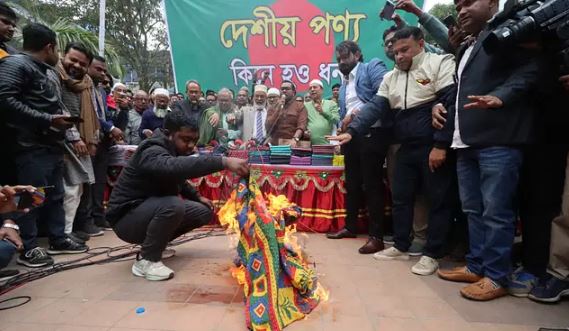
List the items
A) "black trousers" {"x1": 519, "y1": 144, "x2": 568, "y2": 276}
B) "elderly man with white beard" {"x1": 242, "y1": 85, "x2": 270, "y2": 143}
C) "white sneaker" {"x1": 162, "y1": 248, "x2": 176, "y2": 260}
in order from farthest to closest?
"elderly man with white beard" {"x1": 242, "y1": 85, "x2": 270, "y2": 143} → "white sneaker" {"x1": 162, "y1": 248, "x2": 176, "y2": 260} → "black trousers" {"x1": 519, "y1": 144, "x2": 568, "y2": 276}

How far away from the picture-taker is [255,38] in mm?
6930

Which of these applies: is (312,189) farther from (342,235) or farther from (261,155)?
(261,155)

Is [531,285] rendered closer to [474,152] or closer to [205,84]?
[474,152]

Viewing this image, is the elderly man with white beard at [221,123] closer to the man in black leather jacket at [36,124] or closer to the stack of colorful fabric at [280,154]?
the stack of colorful fabric at [280,154]

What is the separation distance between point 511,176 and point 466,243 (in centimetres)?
108

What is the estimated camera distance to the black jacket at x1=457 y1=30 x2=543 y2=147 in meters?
2.17

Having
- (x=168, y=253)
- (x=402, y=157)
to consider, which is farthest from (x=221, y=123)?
(x=402, y=157)

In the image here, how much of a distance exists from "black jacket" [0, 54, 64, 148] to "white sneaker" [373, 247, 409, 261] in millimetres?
3083

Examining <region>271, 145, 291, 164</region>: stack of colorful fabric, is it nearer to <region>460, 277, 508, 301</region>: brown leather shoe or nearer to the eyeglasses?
<region>460, 277, 508, 301</region>: brown leather shoe

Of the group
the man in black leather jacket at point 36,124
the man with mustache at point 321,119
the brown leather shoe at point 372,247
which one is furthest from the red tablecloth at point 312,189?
the man in black leather jacket at point 36,124

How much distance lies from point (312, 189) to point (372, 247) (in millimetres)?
1031

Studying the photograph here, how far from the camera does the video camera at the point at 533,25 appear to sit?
6.43 feet

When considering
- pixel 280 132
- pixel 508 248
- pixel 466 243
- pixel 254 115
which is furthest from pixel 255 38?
pixel 508 248

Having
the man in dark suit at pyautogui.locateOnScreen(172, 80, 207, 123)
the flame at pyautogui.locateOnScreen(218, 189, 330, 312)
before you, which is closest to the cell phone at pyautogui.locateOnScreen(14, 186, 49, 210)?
the flame at pyautogui.locateOnScreen(218, 189, 330, 312)
